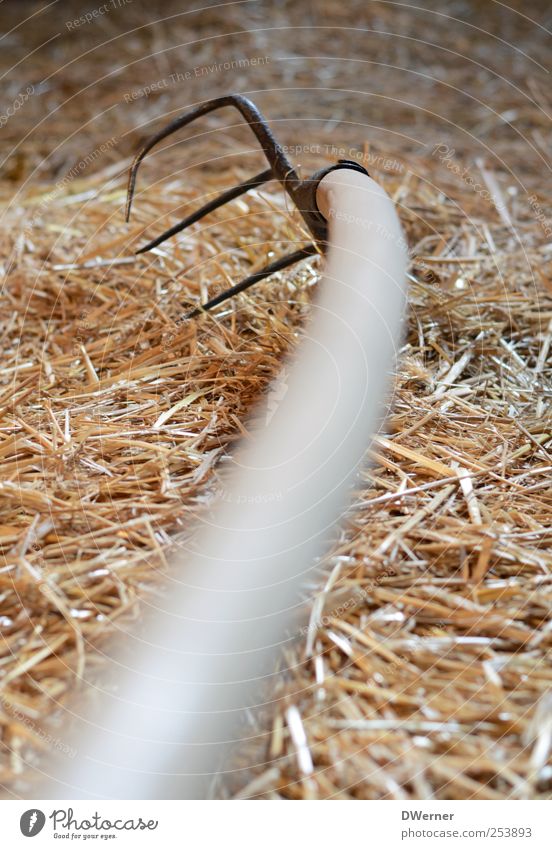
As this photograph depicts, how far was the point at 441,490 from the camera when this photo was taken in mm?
734

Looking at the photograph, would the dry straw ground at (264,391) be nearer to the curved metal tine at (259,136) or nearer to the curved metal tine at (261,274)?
the curved metal tine at (261,274)

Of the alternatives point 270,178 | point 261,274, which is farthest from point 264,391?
point 270,178

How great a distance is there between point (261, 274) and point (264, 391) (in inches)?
6.6

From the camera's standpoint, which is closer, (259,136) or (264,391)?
(264,391)

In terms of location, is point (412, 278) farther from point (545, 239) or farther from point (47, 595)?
point (47, 595)

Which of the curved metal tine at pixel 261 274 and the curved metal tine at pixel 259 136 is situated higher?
the curved metal tine at pixel 259 136

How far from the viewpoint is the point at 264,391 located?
83 centimetres

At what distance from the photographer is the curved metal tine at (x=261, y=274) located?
91 centimetres

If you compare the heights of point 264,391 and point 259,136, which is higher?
point 259,136

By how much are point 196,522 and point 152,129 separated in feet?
4.26

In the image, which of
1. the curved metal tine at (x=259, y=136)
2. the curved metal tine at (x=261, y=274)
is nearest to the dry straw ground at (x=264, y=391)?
the curved metal tine at (x=261, y=274)

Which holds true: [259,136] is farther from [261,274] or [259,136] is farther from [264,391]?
[264,391]

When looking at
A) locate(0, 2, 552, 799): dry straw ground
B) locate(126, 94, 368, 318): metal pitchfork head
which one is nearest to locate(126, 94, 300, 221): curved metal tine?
locate(126, 94, 368, 318): metal pitchfork head

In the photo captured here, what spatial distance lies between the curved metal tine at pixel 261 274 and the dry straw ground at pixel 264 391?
3cm
